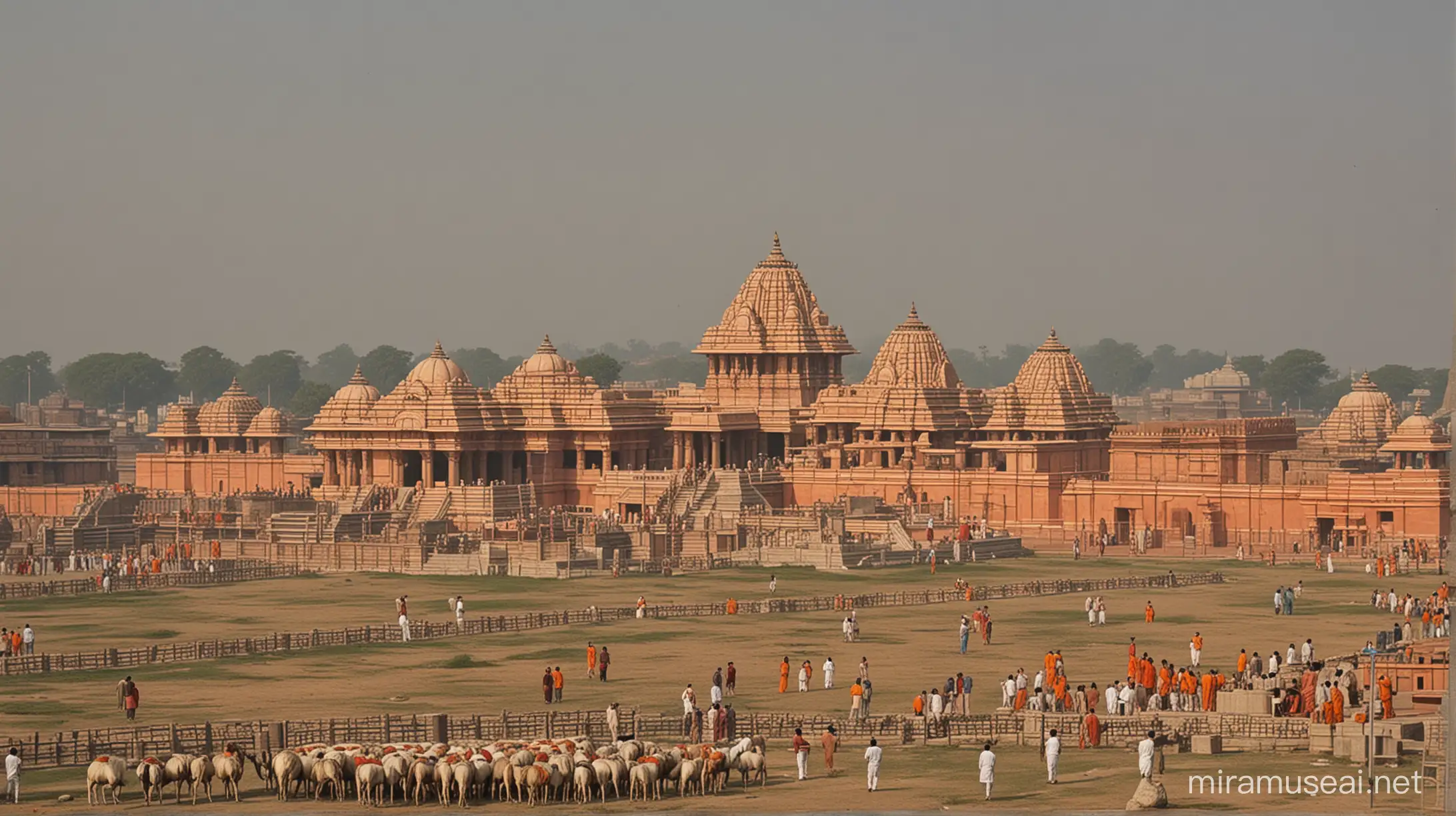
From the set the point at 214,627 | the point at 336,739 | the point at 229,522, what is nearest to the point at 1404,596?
the point at 214,627

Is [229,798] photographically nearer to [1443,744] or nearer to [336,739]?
[336,739]

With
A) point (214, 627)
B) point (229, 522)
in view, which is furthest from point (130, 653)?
point (229, 522)

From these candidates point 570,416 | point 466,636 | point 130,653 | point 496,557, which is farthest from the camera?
point 570,416

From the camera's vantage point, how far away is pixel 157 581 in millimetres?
85125

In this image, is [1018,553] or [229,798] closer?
[229,798]

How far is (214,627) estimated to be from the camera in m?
72.4

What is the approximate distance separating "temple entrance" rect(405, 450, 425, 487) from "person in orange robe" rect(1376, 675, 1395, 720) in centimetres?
7237

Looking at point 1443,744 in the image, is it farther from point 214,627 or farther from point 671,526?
point 671,526

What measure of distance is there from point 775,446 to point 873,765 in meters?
83.1

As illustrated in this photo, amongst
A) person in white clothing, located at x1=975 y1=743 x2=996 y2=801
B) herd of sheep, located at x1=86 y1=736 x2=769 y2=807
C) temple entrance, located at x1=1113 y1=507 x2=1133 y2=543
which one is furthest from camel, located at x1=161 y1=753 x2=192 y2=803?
temple entrance, located at x1=1113 y1=507 x2=1133 y2=543

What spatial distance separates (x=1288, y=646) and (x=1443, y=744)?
1983 centimetres

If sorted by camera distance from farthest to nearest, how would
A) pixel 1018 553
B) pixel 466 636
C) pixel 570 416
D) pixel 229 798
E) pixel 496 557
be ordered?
pixel 570 416, pixel 1018 553, pixel 496 557, pixel 466 636, pixel 229 798

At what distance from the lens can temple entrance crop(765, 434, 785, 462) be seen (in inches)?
5064

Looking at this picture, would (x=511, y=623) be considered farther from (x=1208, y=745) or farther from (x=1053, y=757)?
(x=1053, y=757)
